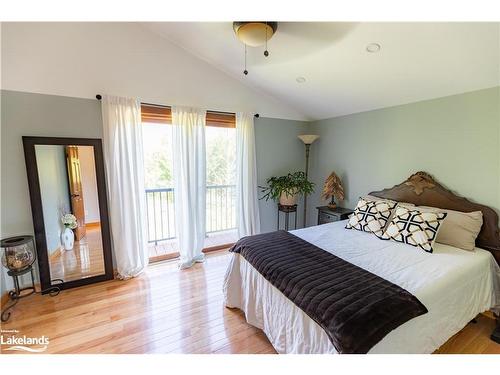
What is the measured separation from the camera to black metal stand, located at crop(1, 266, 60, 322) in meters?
2.02

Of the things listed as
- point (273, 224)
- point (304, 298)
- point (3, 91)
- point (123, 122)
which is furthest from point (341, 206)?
point (3, 91)

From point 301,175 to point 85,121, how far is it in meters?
3.06

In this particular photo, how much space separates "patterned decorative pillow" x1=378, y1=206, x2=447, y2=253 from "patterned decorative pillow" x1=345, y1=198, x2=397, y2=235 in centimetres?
10

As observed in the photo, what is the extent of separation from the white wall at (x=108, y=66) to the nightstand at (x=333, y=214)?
6.72 feet

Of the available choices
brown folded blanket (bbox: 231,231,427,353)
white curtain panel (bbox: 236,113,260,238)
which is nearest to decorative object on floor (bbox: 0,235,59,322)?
brown folded blanket (bbox: 231,231,427,353)

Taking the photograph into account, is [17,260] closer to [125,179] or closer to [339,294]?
[125,179]

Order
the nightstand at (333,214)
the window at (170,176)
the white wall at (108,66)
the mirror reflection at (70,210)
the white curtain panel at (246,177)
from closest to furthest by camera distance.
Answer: the white wall at (108,66) < the mirror reflection at (70,210) < the window at (170,176) < the nightstand at (333,214) < the white curtain panel at (246,177)

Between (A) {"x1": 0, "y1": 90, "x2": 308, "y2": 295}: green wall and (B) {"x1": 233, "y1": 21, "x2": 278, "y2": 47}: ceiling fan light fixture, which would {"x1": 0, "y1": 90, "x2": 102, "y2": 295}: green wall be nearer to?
(A) {"x1": 0, "y1": 90, "x2": 308, "y2": 295}: green wall

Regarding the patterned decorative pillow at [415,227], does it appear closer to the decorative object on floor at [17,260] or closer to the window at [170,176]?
the window at [170,176]

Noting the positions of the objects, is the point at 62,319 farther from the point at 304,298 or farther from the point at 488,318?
the point at 488,318

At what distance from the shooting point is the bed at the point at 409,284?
1322 mm

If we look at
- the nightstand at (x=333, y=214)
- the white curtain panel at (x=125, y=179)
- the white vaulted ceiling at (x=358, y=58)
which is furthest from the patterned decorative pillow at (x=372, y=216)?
the white curtain panel at (x=125, y=179)

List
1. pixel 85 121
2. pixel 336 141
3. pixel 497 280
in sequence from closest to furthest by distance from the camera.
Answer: pixel 497 280, pixel 85 121, pixel 336 141

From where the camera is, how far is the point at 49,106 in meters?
2.24
